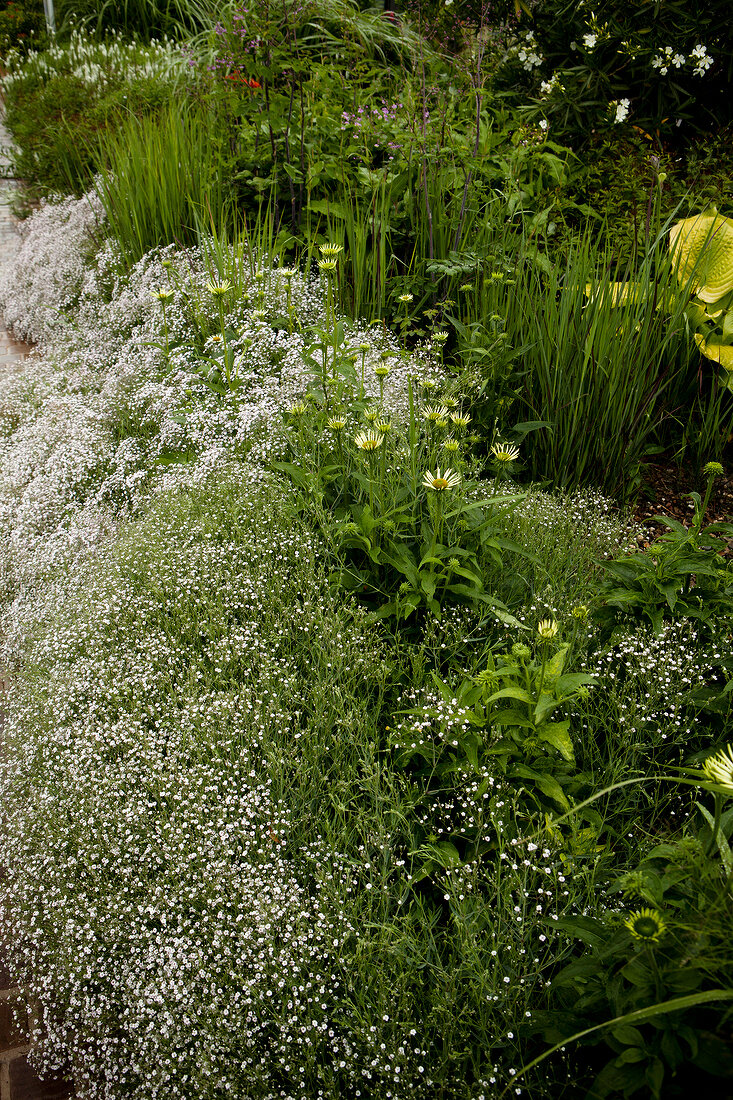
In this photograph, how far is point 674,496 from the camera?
3545 millimetres

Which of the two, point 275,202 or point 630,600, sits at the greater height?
point 275,202

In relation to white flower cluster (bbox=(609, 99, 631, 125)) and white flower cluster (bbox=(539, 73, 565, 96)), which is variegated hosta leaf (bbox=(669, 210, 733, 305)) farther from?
white flower cluster (bbox=(539, 73, 565, 96))

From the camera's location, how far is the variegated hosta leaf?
3559 mm

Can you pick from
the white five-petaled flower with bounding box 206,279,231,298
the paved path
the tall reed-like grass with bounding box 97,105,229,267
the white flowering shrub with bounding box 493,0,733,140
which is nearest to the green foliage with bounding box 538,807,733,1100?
the paved path

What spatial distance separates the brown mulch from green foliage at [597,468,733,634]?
91cm

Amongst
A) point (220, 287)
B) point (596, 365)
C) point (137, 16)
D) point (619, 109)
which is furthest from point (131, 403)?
point (137, 16)

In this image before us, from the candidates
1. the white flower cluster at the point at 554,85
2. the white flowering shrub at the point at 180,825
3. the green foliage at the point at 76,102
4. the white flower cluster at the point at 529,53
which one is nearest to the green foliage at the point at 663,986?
the white flowering shrub at the point at 180,825

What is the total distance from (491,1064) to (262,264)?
366 cm

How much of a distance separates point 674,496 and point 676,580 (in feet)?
4.44

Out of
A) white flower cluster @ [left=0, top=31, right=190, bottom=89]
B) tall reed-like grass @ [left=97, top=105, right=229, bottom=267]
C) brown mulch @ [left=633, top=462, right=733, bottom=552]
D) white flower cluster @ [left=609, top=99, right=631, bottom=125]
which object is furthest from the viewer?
white flower cluster @ [left=0, top=31, right=190, bottom=89]

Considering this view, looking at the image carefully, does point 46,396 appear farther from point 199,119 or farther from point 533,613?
point 533,613

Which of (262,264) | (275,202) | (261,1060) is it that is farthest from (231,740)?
(275,202)

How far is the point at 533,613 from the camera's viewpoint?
2.49 meters

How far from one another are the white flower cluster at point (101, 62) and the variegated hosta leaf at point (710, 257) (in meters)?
5.03
